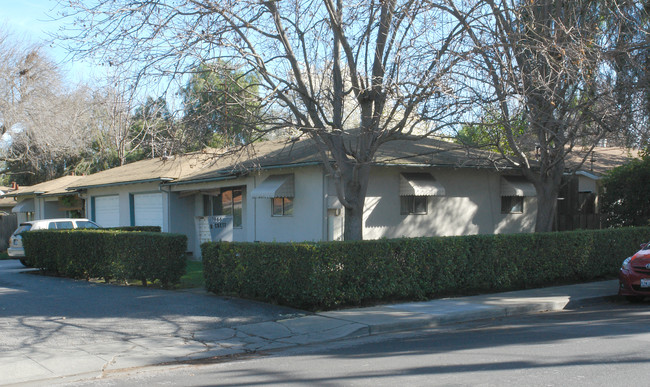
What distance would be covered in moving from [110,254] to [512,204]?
12.8m

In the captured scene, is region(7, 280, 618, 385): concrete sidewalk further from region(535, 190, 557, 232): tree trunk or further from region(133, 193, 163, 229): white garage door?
region(133, 193, 163, 229): white garage door

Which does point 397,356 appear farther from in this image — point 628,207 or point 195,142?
point 628,207

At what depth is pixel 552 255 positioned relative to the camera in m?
14.6

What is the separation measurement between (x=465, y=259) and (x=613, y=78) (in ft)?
19.9

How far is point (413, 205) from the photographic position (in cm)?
1775

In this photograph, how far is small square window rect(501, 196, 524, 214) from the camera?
19578 mm

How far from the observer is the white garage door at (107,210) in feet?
86.8

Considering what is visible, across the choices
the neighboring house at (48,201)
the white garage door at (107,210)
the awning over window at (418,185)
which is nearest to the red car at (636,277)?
the awning over window at (418,185)

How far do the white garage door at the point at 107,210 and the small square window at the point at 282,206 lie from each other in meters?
11.1

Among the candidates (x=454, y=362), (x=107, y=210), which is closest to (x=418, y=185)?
(x=454, y=362)

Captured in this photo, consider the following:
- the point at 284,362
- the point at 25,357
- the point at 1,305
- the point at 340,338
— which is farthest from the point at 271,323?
the point at 1,305

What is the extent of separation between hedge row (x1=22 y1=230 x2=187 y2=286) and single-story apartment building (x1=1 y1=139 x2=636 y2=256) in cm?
208

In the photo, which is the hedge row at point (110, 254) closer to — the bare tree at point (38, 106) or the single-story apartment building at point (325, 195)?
the single-story apartment building at point (325, 195)

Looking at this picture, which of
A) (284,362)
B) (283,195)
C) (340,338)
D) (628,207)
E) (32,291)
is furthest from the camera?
(628,207)
